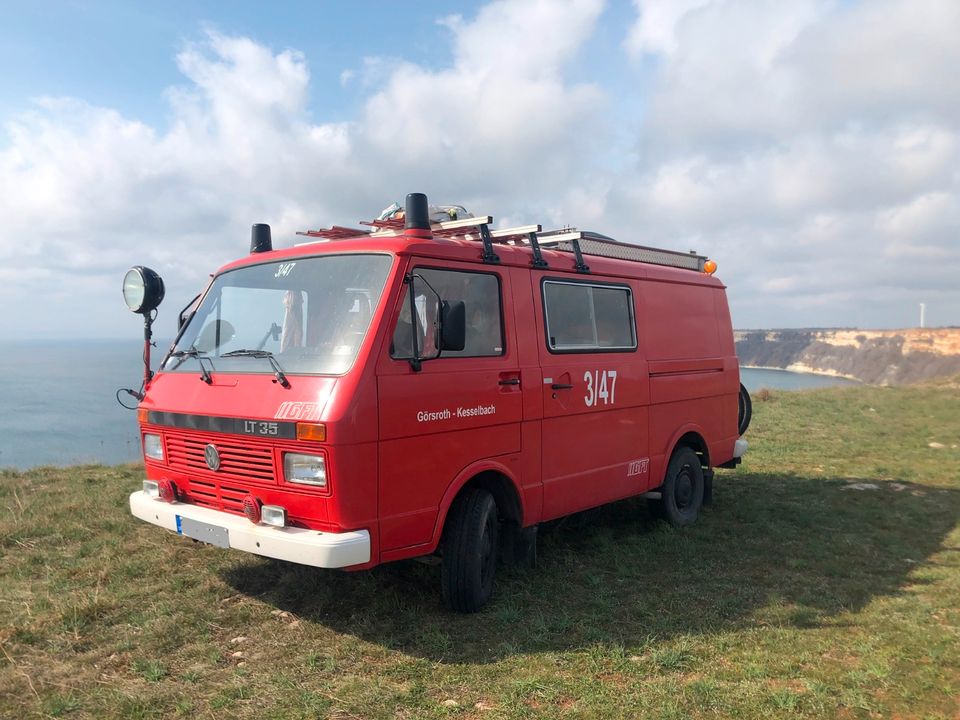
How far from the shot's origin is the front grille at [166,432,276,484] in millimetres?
4375

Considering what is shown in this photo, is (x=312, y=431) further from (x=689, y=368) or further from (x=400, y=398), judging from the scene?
(x=689, y=368)

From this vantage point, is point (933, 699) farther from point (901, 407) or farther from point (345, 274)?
point (901, 407)

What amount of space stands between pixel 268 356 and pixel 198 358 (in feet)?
2.73

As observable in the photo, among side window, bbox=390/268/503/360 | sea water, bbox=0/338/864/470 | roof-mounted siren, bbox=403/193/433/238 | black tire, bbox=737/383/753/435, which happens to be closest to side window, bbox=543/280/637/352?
side window, bbox=390/268/503/360

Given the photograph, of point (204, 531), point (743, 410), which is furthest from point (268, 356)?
point (743, 410)

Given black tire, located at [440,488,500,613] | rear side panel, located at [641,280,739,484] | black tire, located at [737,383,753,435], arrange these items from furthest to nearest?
black tire, located at [737,383,753,435] → rear side panel, located at [641,280,739,484] → black tire, located at [440,488,500,613]

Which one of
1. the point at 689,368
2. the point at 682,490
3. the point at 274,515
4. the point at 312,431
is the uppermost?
the point at 689,368

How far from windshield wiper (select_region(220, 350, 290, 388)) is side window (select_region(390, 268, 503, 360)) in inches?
27.9

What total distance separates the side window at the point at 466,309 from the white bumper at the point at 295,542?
118 cm

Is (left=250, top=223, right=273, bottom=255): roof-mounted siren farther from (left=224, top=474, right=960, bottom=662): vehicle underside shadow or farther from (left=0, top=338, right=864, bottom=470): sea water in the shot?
(left=224, top=474, right=960, bottom=662): vehicle underside shadow

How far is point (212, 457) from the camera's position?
184 inches

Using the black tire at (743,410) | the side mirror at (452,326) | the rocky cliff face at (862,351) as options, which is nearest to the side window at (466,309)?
the side mirror at (452,326)

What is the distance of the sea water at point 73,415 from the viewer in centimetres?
1823

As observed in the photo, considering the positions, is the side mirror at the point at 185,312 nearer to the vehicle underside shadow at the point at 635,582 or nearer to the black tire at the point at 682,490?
the vehicle underside shadow at the point at 635,582
